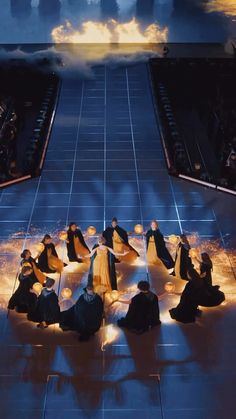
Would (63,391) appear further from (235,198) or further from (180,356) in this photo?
(235,198)

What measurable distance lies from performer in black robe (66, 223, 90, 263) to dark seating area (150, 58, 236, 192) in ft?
14.7

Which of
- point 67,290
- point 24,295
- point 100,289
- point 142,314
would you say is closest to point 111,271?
point 100,289

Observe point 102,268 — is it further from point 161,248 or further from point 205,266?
point 205,266

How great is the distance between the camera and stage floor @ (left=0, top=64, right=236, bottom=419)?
798 cm

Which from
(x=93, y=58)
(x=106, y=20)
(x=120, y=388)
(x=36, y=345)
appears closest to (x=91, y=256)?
(x=36, y=345)

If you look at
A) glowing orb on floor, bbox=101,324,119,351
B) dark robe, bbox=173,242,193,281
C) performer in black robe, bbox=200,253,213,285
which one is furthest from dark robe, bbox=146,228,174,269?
glowing orb on floor, bbox=101,324,119,351

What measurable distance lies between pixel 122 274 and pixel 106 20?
1912cm

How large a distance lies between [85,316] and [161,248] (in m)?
2.42

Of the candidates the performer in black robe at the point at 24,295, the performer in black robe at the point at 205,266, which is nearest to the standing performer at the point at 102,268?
the performer in black robe at the point at 24,295

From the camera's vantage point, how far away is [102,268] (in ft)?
31.9

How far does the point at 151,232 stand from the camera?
10578mm

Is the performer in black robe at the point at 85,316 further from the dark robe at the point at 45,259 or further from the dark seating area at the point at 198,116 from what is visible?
the dark seating area at the point at 198,116

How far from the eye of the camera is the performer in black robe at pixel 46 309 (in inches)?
347

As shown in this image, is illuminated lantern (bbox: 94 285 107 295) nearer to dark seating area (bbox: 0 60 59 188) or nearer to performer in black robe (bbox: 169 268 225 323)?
performer in black robe (bbox: 169 268 225 323)
